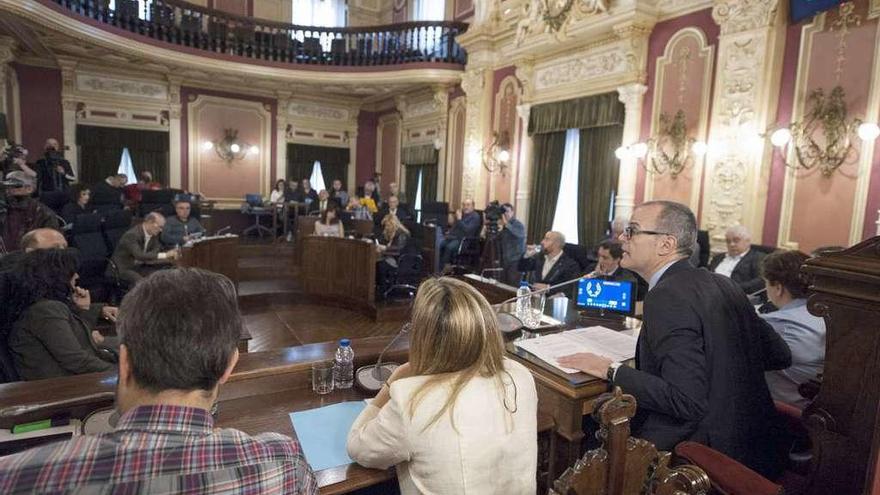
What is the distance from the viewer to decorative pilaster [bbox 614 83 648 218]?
256 inches

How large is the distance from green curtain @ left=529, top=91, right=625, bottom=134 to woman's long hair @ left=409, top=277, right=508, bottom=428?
20.7 feet

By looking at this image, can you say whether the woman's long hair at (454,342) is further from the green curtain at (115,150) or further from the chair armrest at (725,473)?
the green curtain at (115,150)

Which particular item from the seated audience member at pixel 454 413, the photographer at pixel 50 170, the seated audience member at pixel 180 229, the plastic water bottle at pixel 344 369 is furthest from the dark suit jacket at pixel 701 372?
the photographer at pixel 50 170

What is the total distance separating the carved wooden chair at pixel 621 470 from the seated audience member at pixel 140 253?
490 cm

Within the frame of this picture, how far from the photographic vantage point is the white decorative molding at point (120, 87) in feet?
31.1

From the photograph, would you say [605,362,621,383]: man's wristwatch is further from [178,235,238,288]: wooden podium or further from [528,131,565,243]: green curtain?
[528,131,565,243]: green curtain

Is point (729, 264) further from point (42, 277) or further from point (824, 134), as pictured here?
point (42, 277)

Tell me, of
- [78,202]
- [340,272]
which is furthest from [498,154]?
[78,202]

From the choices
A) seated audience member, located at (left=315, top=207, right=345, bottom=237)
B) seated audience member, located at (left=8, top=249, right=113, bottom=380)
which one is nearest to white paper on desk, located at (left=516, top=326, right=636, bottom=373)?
seated audience member, located at (left=8, top=249, right=113, bottom=380)

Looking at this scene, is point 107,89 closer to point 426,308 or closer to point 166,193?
point 166,193

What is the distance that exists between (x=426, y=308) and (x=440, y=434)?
0.94 ft

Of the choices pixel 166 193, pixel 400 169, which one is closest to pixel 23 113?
pixel 166 193

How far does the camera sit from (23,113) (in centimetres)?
891

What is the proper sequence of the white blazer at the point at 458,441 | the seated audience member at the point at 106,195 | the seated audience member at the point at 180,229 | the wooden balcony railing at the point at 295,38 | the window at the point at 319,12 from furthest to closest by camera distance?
the window at the point at 319,12 → the wooden balcony railing at the point at 295,38 → the seated audience member at the point at 106,195 → the seated audience member at the point at 180,229 → the white blazer at the point at 458,441
